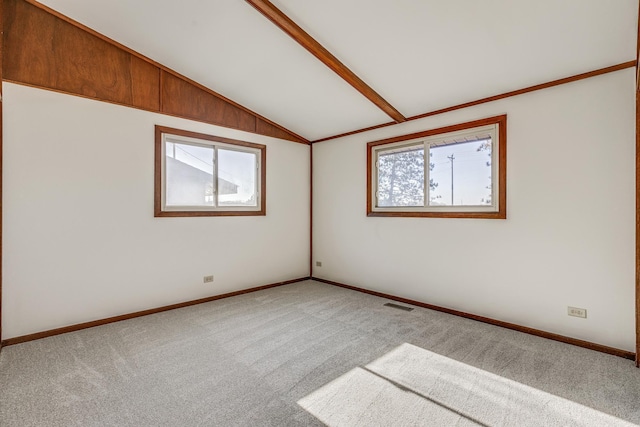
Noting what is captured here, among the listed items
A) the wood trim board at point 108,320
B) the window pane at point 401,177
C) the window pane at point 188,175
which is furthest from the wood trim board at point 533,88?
the wood trim board at point 108,320

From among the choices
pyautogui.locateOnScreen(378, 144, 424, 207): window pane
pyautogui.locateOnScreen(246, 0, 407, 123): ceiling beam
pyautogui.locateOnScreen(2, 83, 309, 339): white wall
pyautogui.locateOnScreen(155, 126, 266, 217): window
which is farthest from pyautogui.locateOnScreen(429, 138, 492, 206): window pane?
pyautogui.locateOnScreen(2, 83, 309, 339): white wall

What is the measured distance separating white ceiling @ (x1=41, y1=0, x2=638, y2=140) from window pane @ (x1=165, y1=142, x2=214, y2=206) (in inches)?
36.8

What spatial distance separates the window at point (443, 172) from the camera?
3.34 m

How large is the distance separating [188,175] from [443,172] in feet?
11.1

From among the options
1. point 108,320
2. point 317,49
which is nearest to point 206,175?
point 108,320

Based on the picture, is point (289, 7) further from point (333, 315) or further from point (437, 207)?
point (333, 315)

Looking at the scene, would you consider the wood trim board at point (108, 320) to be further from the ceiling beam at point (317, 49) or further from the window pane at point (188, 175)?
the ceiling beam at point (317, 49)

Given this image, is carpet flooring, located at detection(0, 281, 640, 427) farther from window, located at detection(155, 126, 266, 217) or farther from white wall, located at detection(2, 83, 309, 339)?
window, located at detection(155, 126, 266, 217)

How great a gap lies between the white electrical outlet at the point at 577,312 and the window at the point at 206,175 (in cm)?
394

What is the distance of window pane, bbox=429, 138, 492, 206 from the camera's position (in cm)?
345

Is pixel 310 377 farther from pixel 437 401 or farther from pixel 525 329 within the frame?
pixel 525 329

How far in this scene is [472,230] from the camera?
3.48 metres

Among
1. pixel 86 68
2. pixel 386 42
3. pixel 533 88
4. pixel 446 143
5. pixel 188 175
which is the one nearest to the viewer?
pixel 386 42

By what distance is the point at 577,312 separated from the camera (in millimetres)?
2801
